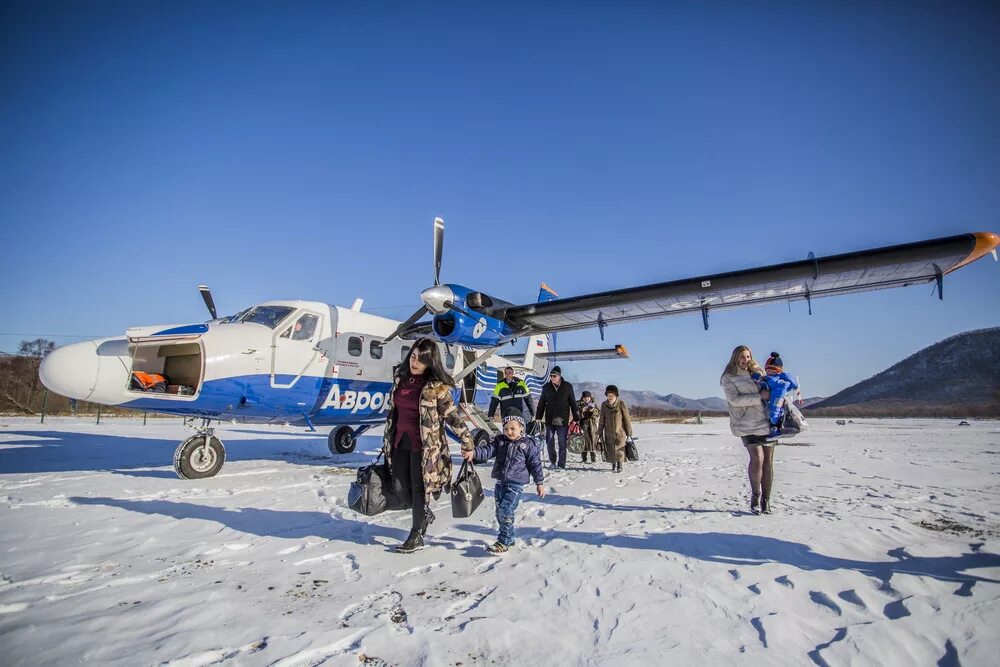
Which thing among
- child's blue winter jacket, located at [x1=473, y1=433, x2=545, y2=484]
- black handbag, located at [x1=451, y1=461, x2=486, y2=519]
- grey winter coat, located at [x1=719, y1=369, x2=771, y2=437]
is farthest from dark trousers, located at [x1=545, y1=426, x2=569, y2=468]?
black handbag, located at [x1=451, y1=461, x2=486, y2=519]

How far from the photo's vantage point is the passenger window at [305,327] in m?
8.16

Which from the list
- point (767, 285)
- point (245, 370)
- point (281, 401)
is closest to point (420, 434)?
point (245, 370)

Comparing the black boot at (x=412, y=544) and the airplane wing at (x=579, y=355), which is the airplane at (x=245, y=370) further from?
the airplane wing at (x=579, y=355)

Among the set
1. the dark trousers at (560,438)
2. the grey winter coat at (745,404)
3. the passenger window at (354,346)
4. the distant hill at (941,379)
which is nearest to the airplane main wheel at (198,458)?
the passenger window at (354,346)

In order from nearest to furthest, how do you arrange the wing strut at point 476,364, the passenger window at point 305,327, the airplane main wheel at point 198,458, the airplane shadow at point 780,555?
the airplane shadow at point 780,555
the airplane main wheel at point 198,458
the wing strut at point 476,364
the passenger window at point 305,327

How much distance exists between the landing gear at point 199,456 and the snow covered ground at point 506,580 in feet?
2.62

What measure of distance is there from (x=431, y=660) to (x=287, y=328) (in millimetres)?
7004

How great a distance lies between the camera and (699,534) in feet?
14.2

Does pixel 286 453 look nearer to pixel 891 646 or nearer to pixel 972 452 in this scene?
pixel 891 646

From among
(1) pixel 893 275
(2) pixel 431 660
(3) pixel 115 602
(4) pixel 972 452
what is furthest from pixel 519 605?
(4) pixel 972 452

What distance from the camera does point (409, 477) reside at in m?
3.98

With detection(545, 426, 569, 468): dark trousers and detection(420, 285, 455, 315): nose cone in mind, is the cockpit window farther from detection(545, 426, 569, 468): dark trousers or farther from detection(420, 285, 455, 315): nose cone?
detection(545, 426, 569, 468): dark trousers

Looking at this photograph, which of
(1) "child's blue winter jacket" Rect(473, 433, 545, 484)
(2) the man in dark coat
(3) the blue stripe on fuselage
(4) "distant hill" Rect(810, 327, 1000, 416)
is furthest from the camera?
(4) "distant hill" Rect(810, 327, 1000, 416)

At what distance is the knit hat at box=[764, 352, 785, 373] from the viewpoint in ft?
17.5
